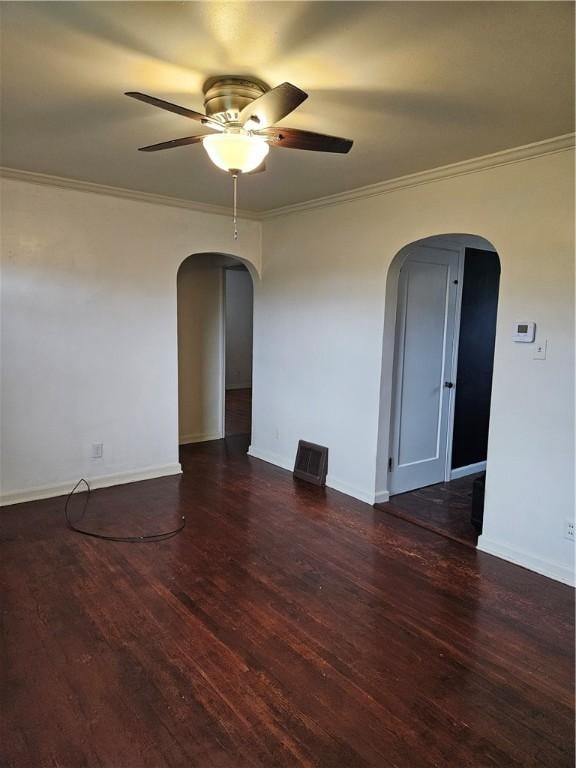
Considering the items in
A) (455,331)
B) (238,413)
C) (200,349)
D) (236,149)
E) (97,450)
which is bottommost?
(238,413)

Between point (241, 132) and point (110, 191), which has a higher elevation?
point (110, 191)

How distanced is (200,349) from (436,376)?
2861 mm

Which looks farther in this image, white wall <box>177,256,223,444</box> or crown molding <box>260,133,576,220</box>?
white wall <box>177,256,223,444</box>

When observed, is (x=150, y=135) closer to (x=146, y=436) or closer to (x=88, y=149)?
(x=88, y=149)

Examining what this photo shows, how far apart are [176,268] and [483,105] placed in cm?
308

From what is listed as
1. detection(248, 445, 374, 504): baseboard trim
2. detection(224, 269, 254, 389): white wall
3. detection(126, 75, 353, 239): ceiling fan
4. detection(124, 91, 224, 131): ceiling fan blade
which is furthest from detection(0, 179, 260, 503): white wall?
detection(224, 269, 254, 389): white wall

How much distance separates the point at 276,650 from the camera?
2357 mm

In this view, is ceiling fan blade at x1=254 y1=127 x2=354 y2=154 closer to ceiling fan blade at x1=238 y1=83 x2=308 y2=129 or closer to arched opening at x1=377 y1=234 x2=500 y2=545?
ceiling fan blade at x1=238 y1=83 x2=308 y2=129

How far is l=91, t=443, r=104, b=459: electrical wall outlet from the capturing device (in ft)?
14.6

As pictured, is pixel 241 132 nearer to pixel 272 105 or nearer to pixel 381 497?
pixel 272 105

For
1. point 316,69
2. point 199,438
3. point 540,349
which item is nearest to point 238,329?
point 199,438

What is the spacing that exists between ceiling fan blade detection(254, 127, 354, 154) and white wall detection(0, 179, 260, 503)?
253 centimetres

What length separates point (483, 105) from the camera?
2398mm

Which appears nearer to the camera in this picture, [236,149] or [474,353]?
[236,149]
